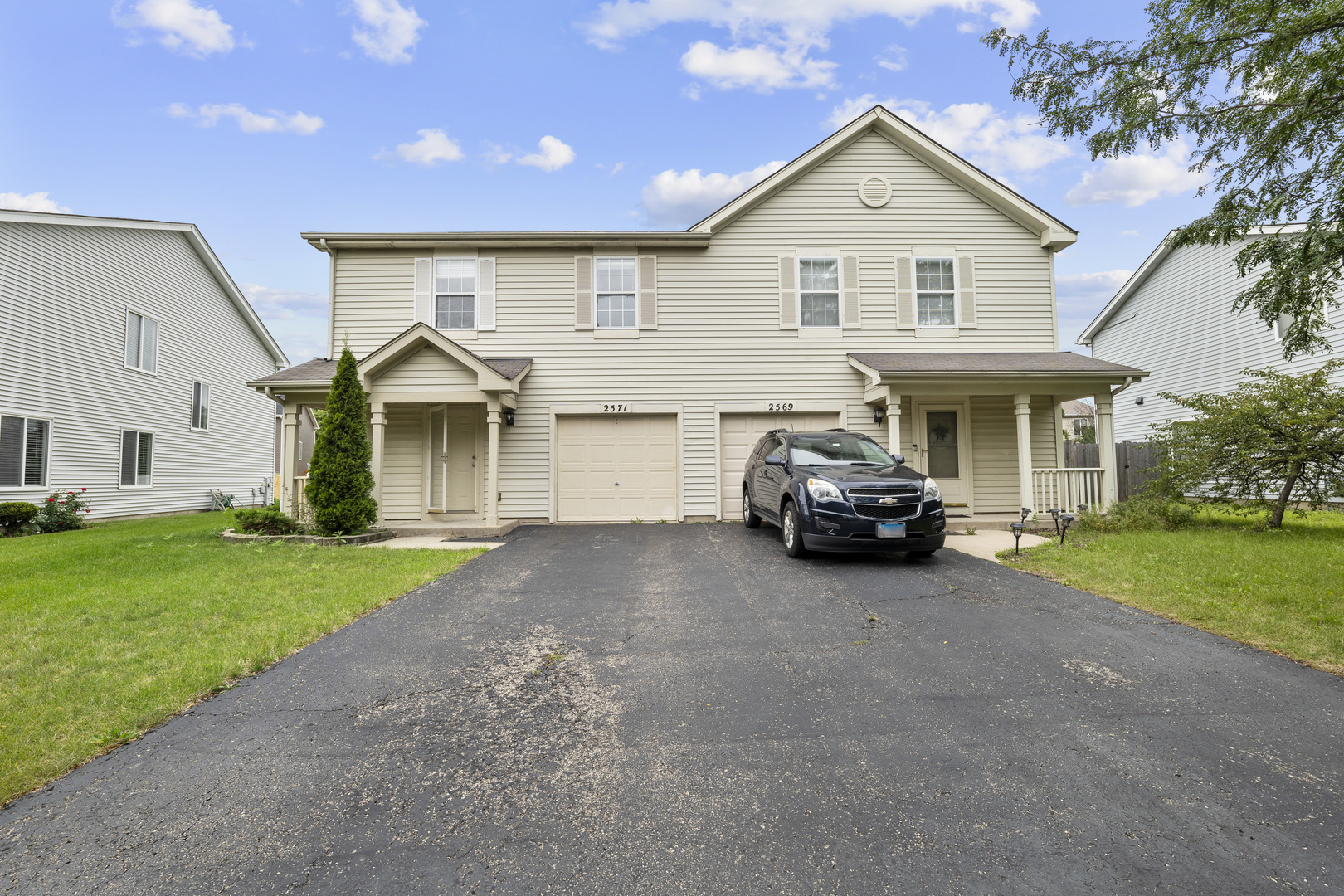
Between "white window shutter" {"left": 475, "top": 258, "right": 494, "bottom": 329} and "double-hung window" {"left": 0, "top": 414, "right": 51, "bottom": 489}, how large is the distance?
10.3m

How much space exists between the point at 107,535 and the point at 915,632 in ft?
46.5

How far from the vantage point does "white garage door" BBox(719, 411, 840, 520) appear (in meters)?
13.2

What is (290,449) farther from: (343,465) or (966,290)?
(966,290)

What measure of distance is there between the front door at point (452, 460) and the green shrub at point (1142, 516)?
38.4 feet

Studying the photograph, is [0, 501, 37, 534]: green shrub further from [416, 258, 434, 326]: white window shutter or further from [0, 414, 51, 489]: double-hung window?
[416, 258, 434, 326]: white window shutter

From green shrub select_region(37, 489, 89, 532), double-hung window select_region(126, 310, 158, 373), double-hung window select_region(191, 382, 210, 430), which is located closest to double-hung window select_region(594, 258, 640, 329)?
green shrub select_region(37, 489, 89, 532)

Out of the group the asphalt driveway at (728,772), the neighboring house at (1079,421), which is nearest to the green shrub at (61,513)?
the asphalt driveway at (728,772)

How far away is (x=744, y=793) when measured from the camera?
8.59ft

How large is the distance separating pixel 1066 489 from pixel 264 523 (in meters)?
14.7

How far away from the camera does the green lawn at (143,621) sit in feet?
11.0

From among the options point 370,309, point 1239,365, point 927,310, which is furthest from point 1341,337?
point 370,309

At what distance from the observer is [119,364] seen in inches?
639

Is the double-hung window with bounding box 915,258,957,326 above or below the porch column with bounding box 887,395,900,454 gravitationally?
above

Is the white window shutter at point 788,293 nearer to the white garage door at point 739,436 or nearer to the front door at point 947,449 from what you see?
the white garage door at point 739,436
